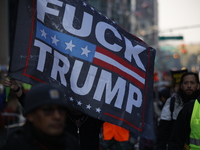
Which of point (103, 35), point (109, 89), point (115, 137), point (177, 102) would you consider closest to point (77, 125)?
point (109, 89)

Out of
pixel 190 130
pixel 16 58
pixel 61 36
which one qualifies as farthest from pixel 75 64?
pixel 190 130

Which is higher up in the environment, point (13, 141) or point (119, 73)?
point (119, 73)

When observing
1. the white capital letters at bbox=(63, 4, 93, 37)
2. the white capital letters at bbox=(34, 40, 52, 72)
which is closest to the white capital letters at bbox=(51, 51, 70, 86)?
the white capital letters at bbox=(34, 40, 52, 72)

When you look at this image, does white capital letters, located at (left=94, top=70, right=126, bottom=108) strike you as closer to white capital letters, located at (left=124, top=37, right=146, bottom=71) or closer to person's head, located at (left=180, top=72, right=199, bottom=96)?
white capital letters, located at (left=124, top=37, right=146, bottom=71)

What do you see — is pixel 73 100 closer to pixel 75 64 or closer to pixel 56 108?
pixel 75 64

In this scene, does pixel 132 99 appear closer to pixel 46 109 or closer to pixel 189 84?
pixel 189 84

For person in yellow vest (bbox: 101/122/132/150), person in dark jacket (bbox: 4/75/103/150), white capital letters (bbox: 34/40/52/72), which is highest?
white capital letters (bbox: 34/40/52/72)

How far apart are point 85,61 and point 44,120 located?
244 cm

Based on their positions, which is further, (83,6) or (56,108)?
(83,6)

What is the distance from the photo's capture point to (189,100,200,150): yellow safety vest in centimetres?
472

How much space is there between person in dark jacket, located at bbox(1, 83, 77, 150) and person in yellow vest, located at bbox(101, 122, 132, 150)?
22.2 ft

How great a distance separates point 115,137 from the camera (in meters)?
9.58

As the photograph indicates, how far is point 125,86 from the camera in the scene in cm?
534

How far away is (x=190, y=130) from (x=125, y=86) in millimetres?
923
